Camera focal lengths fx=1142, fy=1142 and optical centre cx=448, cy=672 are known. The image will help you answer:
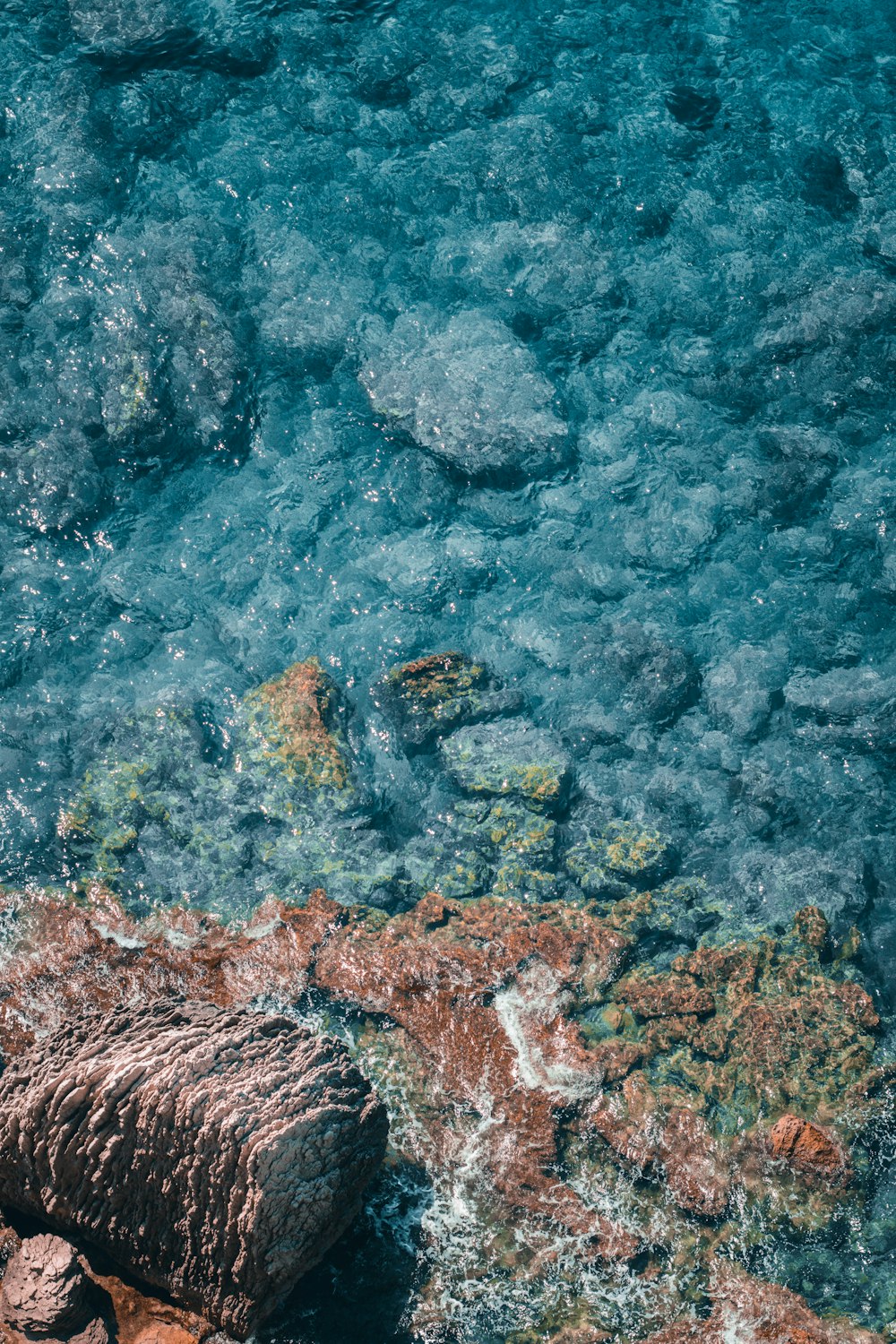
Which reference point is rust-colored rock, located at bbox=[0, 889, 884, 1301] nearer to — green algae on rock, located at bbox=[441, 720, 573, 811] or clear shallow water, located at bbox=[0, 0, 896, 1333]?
clear shallow water, located at bbox=[0, 0, 896, 1333]

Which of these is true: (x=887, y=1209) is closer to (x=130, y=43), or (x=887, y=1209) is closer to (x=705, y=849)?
(x=705, y=849)

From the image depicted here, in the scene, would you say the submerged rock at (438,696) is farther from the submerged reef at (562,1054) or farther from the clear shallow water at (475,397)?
the submerged reef at (562,1054)

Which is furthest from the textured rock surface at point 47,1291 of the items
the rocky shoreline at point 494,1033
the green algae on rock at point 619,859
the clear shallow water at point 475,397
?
the green algae on rock at point 619,859

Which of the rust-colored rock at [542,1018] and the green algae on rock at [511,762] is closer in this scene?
the rust-colored rock at [542,1018]

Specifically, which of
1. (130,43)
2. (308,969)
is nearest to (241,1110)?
(308,969)

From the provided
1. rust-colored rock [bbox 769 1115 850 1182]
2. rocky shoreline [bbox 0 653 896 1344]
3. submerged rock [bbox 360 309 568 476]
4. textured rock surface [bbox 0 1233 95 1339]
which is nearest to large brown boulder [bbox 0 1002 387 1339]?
rocky shoreline [bbox 0 653 896 1344]

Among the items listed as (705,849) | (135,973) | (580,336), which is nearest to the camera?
(135,973)
